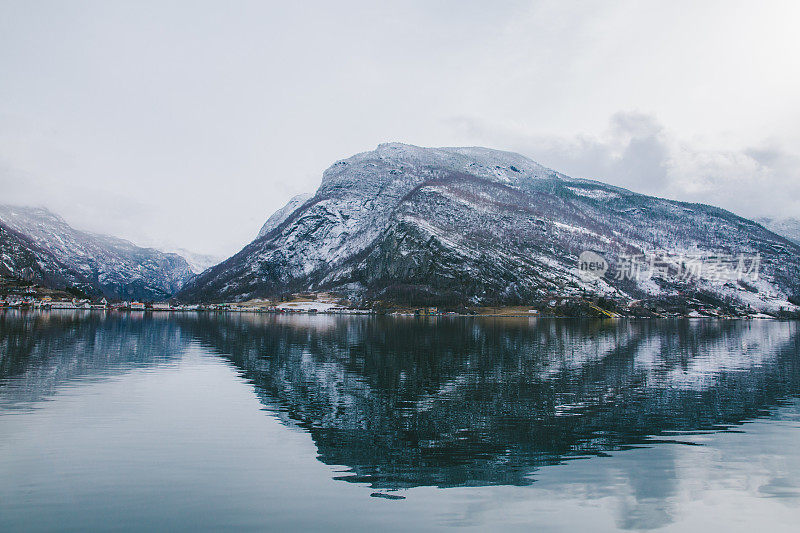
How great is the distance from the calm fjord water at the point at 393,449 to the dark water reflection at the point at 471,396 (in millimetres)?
250

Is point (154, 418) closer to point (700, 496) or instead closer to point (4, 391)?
point (4, 391)

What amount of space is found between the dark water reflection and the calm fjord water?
0.25m

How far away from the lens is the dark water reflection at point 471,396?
91.1ft

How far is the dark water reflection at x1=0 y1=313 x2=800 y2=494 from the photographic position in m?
27.8

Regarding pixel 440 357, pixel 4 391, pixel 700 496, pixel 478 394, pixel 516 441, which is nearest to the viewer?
pixel 700 496

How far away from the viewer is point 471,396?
45.7m

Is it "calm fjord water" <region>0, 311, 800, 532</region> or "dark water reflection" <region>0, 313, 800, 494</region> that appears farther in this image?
"dark water reflection" <region>0, 313, 800, 494</region>

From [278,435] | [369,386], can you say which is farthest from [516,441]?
[369,386]

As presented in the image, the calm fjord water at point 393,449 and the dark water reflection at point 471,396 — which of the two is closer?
the calm fjord water at point 393,449

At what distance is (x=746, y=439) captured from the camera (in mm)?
32969

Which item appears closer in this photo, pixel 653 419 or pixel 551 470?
pixel 551 470

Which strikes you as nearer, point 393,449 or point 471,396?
point 393,449

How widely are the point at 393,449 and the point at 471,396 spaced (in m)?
17.9

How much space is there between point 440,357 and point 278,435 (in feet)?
153
